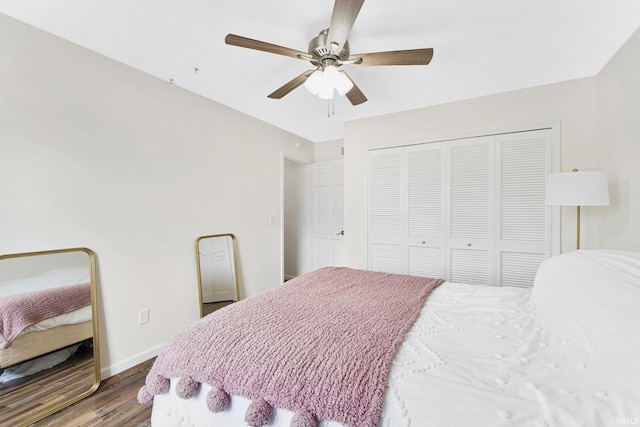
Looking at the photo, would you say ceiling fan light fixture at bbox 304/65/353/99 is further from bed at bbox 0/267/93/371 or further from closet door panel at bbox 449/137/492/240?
bed at bbox 0/267/93/371

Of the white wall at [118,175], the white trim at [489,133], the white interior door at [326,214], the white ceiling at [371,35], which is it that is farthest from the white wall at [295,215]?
the white ceiling at [371,35]

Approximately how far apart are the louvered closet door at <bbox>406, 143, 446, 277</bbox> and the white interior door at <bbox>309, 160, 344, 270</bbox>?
1.23 meters

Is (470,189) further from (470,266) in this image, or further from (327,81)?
(327,81)

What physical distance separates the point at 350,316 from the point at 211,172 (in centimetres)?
208

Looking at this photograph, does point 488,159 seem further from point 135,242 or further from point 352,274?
point 135,242

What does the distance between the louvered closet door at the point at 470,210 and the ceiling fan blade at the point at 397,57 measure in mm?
1450

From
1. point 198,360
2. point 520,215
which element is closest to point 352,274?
point 198,360

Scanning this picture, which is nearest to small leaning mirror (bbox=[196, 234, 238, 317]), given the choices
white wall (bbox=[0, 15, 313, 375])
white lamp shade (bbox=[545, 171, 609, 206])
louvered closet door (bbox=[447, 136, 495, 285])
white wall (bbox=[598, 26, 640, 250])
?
white wall (bbox=[0, 15, 313, 375])

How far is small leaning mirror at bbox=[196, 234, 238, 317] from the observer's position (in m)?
2.62

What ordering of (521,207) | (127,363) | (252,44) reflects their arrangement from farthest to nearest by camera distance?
(521,207) → (127,363) → (252,44)

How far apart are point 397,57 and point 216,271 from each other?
243 cm

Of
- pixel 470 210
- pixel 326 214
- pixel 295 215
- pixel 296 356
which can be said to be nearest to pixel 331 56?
pixel 296 356

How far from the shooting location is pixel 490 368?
0.90m

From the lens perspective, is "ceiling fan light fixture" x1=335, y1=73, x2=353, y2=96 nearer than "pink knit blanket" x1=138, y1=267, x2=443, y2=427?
No
